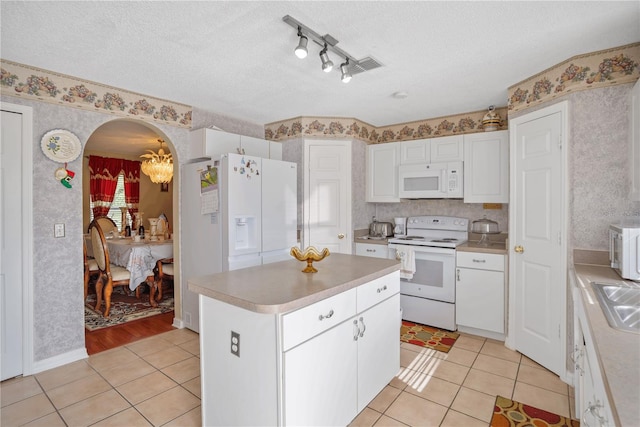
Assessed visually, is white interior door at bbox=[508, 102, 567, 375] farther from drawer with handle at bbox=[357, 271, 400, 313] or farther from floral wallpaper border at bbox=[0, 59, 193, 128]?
floral wallpaper border at bbox=[0, 59, 193, 128]

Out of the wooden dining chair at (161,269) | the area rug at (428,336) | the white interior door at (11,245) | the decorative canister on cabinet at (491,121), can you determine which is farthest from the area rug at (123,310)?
the decorative canister on cabinet at (491,121)

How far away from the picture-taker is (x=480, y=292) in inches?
126

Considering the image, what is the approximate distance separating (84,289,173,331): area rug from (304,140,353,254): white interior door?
2.12m

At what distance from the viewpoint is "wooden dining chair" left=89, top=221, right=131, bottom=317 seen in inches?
149

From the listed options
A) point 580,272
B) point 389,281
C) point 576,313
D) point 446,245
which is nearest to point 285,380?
point 389,281

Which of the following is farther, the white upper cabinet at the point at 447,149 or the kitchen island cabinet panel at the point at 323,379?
the white upper cabinet at the point at 447,149

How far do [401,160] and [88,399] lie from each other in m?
3.68

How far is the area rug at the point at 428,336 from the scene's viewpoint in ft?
10.1

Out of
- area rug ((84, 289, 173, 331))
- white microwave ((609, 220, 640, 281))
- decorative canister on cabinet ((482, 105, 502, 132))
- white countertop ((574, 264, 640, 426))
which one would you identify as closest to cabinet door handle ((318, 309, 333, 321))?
white countertop ((574, 264, 640, 426))

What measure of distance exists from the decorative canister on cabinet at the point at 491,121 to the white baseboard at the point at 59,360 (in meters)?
4.43

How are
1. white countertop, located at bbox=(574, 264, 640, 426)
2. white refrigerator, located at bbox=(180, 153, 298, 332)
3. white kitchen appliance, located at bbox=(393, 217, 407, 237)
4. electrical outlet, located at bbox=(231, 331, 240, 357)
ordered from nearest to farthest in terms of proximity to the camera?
white countertop, located at bbox=(574, 264, 640, 426) < electrical outlet, located at bbox=(231, 331, 240, 357) < white refrigerator, located at bbox=(180, 153, 298, 332) < white kitchen appliance, located at bbox=(393, 217, 407, 237)

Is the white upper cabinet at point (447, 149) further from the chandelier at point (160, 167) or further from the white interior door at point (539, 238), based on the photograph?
the chandelier at point (160, 167)

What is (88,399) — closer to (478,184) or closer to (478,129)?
(478,184)

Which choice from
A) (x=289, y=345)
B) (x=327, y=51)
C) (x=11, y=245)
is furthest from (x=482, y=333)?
(x=11, y=245)
